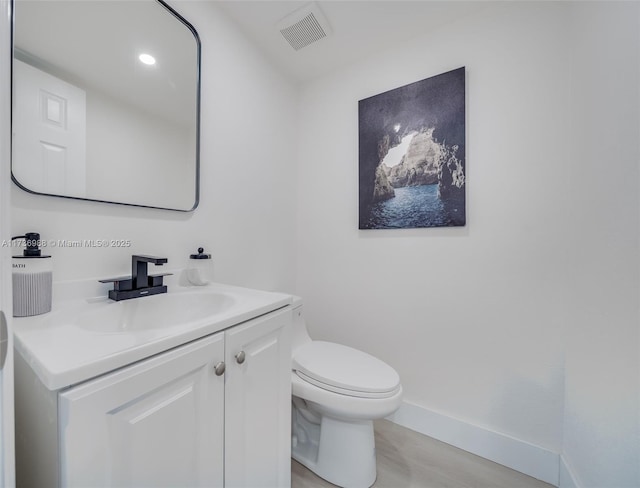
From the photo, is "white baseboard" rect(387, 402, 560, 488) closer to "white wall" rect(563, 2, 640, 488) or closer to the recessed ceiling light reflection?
"white wall" rect(563, 2, 640, 488)

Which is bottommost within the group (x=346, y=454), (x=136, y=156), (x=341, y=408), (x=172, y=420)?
(x=346, y=454)

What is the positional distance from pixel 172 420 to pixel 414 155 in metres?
1.51

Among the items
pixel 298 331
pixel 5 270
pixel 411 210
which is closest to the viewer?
pixel 5 270

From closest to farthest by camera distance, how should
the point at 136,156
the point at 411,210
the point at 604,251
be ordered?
the point at 604,251, the point at 136,156, the point at 411,210

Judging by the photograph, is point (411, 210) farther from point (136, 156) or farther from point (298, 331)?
point (136, 156)

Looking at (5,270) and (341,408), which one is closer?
(5,270)

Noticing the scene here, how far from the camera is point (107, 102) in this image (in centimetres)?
94

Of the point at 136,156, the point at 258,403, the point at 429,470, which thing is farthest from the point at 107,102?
the point at 429,470

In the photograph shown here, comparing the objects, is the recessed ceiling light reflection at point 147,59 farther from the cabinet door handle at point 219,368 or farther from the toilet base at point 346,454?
the toilet base at point 346,454

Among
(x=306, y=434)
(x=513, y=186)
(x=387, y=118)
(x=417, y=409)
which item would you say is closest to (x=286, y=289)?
(x=306, y=434)

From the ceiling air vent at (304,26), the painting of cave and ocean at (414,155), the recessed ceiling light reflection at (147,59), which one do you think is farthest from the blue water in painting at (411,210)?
the recessed ceiling light reflection at (147,59)

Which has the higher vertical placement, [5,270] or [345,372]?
[5,270]

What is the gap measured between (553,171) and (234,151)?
1531 millimetres

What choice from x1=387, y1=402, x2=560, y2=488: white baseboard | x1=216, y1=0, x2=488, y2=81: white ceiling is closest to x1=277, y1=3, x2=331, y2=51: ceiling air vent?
x1=216, y1=0, x2=488, y2=81: white ceiling
